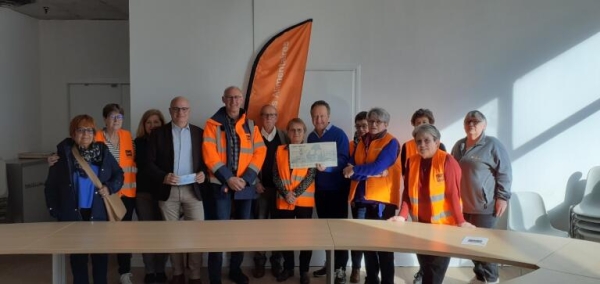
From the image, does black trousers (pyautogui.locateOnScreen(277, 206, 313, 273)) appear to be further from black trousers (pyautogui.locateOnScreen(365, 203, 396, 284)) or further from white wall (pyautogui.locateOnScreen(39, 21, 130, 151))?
white wall (pyautogui.locateOnScreen(39, 21, 130, 151))

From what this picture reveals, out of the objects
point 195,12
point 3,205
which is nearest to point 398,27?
point 195,12

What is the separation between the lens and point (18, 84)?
20.4 ft

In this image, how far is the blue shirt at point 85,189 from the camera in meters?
3.40

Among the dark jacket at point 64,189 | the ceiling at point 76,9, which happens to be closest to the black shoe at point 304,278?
the dark jacket at point 64,189

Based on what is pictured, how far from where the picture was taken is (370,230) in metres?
3.06

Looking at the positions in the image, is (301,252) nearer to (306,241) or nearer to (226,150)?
(226,150)

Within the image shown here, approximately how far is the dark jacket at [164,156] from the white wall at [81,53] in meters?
3.14

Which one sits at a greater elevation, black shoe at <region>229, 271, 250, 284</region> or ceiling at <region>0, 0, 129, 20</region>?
ceiling at <region>0, 0, 129, 20</region>

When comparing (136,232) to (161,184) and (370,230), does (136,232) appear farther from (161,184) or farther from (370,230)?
(370,230)

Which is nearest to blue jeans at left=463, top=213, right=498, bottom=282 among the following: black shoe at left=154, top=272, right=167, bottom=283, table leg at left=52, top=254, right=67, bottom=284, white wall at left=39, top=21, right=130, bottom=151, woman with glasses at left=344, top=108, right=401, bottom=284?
woman with glasses at left=344, top=108, right=401, bottom=284

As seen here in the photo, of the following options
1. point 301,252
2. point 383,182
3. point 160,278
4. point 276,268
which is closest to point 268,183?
point 301,252

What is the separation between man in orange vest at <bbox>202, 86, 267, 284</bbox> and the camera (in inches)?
150

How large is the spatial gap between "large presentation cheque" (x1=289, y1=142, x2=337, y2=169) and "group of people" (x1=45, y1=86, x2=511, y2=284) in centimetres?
7

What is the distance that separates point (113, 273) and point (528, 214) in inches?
158
